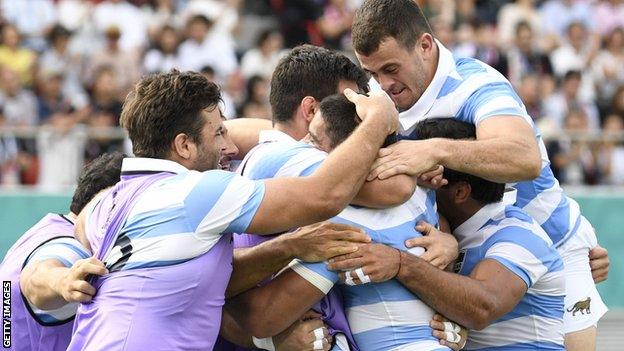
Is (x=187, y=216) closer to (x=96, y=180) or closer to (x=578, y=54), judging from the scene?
(x=96, y=180)

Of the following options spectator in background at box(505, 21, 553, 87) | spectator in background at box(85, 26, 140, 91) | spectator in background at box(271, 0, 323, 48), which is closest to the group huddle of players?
spectator in background at box(85, 26, 140, 91)

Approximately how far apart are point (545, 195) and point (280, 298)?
1.74 m

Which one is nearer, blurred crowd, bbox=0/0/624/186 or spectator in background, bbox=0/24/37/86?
blurred crowd, bbox=0/0/624/186

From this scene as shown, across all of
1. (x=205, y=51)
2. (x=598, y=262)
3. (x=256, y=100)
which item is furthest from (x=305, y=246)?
(x=205, y=51)

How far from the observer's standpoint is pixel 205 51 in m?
15.5

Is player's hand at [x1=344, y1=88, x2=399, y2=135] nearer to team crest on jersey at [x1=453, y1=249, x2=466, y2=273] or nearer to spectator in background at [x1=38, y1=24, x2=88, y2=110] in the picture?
team crest on jersey at [x1=453, y1=249, x2=466, y2=273]

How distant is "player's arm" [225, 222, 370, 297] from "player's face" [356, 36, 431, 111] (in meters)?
1.02

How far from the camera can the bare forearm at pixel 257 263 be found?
5082 millimetres

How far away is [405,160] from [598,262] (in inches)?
78.0

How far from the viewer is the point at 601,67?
664 inches

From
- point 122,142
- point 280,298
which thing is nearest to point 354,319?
point 280,298

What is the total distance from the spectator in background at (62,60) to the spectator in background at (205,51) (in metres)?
1.31

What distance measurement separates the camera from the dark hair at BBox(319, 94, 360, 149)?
5227 mm

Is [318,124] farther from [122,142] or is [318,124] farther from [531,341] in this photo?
[122,142]
